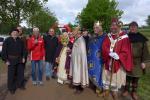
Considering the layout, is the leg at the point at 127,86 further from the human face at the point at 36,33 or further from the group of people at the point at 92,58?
the human face at the point at 36,33

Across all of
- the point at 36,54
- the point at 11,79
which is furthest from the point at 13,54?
the point at 36,54

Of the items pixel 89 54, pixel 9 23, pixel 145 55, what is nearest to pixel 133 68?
pixel 145 55

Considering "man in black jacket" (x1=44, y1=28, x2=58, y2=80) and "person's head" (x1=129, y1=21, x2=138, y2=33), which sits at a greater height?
"person's head" (x1=129, y1=21, x2=138, y2=33)

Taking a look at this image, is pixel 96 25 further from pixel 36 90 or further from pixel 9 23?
pixel 9 23

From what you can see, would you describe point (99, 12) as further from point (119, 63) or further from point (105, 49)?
point (119, 63)

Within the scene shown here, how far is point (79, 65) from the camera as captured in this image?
12.1 m

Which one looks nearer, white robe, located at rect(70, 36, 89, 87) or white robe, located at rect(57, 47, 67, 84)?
white robe, located at rect(70, 36, 89, 87)

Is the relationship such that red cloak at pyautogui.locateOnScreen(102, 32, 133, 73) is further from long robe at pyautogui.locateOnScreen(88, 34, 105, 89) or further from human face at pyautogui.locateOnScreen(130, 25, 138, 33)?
long robe at pyautogui.locateOnScreen(88, 34, 105, 89)

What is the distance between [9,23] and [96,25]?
53.6 ft

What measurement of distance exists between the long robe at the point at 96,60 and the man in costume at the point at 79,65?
0.51ft

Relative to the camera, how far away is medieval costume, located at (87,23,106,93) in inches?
455

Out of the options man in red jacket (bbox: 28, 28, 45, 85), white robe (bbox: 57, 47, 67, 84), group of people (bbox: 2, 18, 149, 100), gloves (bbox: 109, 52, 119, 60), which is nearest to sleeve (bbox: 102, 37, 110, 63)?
group of people (bbox: 2, 18, 149, 100)

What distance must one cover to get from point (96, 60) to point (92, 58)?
21cm

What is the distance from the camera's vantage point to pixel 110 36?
10828mm
